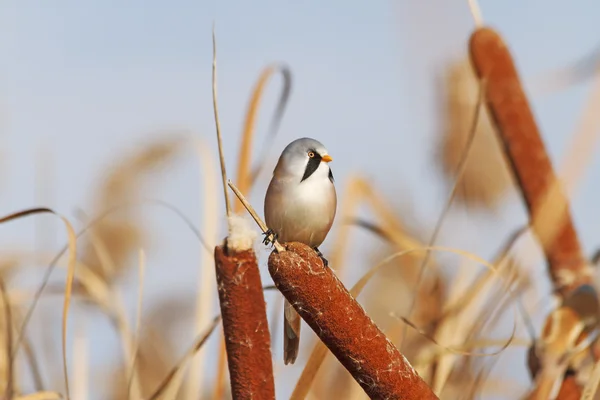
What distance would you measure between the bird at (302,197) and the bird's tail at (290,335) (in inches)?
6.3

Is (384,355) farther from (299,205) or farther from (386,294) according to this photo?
(386,294)

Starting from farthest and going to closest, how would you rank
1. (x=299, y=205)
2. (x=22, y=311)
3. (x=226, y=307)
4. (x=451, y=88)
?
(x=451, y=88) → (x=22, y=311) → (x=299, y=205) → (x=226, y=307)

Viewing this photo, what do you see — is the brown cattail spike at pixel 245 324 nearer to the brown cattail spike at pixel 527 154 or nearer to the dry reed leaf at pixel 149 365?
the brown cattail spike at pixel 527 154

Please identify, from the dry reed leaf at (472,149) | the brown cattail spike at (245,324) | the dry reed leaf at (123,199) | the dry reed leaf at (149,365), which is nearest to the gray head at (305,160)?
the brown cattail spike at (245,324)

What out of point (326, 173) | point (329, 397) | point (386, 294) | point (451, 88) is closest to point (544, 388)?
point (326, 173)

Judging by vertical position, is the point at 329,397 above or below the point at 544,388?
below

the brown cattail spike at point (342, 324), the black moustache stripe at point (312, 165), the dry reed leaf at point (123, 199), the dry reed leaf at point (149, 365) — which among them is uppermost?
the black moustache stripe at point (312, 165)

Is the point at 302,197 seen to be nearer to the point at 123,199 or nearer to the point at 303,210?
the point at 303,210

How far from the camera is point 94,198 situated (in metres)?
4.51

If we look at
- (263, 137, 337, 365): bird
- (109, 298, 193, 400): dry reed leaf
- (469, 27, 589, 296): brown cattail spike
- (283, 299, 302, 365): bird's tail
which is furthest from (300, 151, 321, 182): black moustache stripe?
(109, 298, 193, 400): dry reed leaf

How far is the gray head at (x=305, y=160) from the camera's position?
160 centimetres

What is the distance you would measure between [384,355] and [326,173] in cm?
41

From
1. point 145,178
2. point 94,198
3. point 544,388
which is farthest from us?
point 94,198

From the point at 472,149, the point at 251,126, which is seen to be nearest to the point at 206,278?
the point at 251,126
